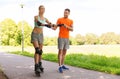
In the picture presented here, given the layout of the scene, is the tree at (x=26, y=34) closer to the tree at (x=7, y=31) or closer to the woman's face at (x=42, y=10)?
the tree at (x=7, y=31)

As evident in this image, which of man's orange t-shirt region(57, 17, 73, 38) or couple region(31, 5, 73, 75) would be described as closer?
couple region(31, 5, 73, 75)

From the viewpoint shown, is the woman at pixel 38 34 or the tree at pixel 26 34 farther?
the tree at pixel 26 34

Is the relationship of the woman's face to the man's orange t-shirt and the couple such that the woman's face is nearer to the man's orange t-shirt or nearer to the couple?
the couple

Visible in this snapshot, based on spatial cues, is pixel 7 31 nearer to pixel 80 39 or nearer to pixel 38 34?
pixel 80 39

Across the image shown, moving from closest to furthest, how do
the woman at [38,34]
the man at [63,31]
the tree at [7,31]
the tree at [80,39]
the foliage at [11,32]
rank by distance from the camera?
the woman at [38,34]
the man at [63,31]
the tree at [80,39]
the foliage at [11,32]
the tree at [7,31]

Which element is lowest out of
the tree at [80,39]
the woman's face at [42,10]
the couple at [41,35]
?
the tree at [80,39]

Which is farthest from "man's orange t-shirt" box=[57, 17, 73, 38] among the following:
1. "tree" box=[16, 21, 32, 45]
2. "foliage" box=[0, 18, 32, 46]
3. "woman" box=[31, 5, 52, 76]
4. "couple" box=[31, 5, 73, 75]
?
"foliage" box=[0, 18, 32, 46]

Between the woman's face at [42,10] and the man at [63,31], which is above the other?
the woman's face at [42,10]

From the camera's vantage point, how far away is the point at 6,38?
93.4 m

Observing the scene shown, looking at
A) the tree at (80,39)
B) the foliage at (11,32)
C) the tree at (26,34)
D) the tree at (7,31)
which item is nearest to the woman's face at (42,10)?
the tree at (26,34)

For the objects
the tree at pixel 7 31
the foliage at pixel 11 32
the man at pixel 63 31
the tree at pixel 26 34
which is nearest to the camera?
the man at pixel 63 31

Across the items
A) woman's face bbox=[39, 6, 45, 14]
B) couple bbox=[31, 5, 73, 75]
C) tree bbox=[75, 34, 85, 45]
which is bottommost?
tree bbox=[75, 34, 85, 45]

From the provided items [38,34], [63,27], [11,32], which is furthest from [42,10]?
[11,32]

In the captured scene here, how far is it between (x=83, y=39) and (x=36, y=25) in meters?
76.8
